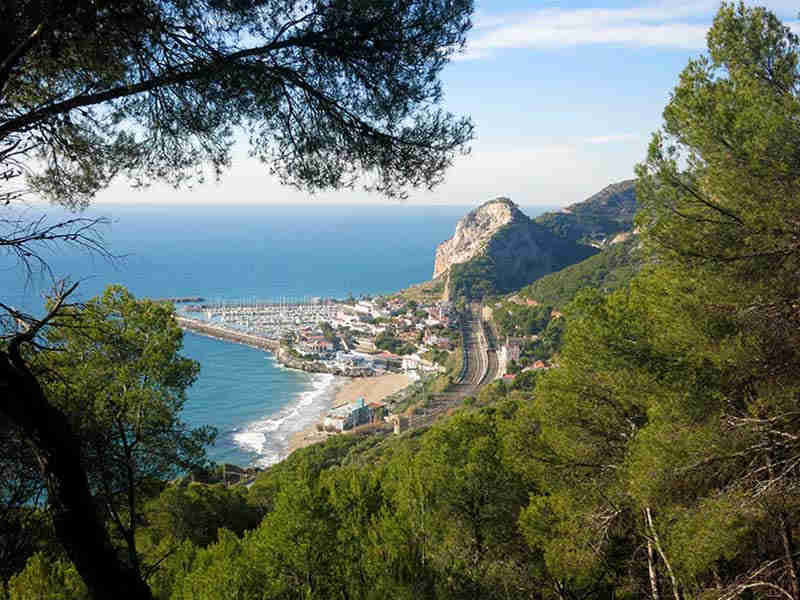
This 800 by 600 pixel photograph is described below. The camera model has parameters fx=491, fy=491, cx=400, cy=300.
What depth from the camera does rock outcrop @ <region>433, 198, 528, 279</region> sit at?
7239 centimetres

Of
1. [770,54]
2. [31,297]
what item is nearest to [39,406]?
[31,297]

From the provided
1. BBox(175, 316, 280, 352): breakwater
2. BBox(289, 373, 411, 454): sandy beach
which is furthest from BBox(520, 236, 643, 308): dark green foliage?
BBox(175, 316, 280, 352): breakwater

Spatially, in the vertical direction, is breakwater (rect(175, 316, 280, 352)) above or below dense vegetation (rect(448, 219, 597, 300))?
below

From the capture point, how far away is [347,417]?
2634 centimetres

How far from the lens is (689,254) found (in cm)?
348

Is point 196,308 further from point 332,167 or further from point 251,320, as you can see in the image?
point 332,167

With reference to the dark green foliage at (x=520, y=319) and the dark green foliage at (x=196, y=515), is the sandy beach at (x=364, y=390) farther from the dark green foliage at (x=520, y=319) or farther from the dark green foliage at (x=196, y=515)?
the dark green foliage at (x=196, y=515)

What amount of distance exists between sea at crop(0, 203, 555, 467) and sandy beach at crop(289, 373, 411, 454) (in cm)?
82

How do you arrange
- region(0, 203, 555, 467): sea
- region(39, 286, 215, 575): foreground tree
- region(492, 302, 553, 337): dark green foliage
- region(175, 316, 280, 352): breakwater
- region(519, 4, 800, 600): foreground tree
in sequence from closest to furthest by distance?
1. region(0, 203, 555, 467): sea
2. region(39, 286, 215, 575): foreground tree
3. region(519, 4, 800, 600): foreground tree
4. region(492, 302, 553, 337): dark green foliage
5. region(175, 316, 280, 352): breakwater

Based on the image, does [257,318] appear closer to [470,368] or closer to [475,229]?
[470,368]

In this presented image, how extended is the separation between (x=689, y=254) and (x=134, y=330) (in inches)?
164

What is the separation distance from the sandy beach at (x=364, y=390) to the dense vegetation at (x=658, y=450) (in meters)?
19.4

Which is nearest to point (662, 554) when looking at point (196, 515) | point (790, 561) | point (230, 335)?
point (790, 561)

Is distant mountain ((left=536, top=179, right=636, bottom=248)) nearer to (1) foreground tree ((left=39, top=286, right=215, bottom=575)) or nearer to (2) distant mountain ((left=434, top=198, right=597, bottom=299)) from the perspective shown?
(2) distant mountain ((left=434, top=198, right=597, bottom=299))
